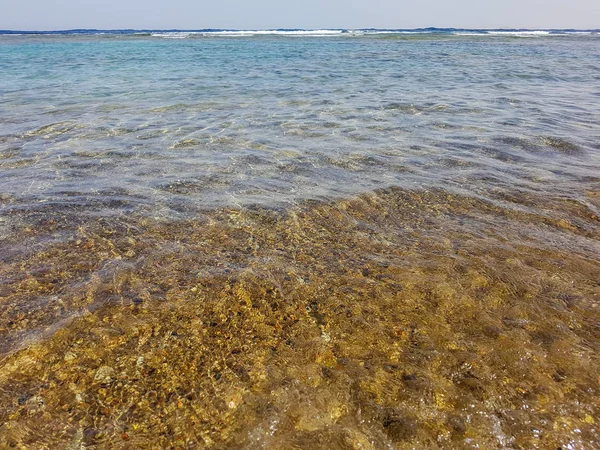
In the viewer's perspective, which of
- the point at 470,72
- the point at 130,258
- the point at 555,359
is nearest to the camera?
the point at 555,359

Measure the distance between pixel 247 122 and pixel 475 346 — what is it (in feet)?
23.8

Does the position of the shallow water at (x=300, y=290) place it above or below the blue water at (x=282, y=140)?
below

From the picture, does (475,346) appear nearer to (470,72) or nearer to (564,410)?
(564,410)

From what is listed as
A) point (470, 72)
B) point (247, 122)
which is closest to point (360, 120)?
point (247, 122)

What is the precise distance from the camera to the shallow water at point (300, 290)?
2.37 meters

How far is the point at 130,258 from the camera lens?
391 centimetres

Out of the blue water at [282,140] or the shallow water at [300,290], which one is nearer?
the shallow water at [300,290]

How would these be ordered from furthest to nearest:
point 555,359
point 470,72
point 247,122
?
point 470,72, point 247,122, point 555,359

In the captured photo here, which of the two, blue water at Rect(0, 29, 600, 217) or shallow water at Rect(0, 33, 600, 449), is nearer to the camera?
shallow water at Rect(0, 33, 600, 449)

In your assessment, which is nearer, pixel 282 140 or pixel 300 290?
pixel 300 290

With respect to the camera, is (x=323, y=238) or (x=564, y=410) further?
(x=323, y=238)

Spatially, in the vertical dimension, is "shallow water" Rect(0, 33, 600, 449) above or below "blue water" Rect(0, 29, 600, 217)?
below

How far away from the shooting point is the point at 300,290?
11.5 ft

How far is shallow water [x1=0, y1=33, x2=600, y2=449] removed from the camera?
7.79ft
